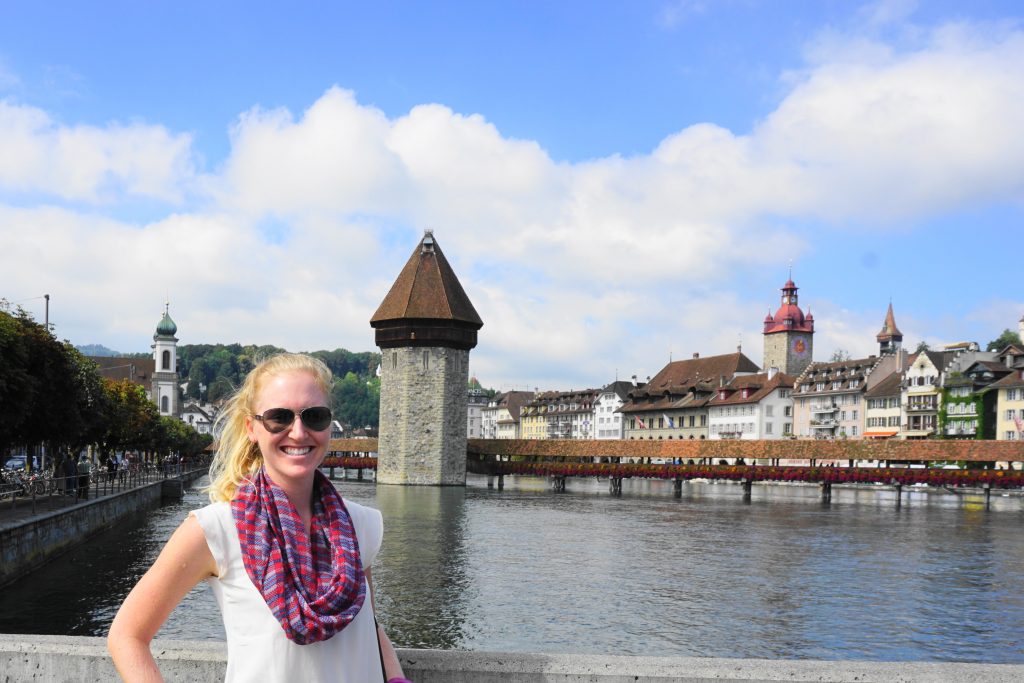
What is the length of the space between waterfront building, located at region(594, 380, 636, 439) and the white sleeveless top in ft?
A: 315

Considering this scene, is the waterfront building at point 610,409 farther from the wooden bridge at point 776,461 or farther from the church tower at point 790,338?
the wooden bridge at point 776,461

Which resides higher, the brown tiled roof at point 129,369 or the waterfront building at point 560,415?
the brown tiled roof at point 129,369

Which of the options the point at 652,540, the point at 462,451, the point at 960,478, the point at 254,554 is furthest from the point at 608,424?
the point at 254,554

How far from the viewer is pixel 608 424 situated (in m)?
102

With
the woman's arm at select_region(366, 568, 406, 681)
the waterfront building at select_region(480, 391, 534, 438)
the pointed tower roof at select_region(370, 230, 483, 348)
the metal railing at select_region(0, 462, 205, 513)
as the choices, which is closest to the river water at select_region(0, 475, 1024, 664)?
the metal railing at select_region(0, 462, 205, 513)

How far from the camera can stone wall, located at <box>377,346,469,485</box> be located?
173 ft

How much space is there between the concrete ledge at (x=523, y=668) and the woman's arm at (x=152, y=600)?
1.04 metres

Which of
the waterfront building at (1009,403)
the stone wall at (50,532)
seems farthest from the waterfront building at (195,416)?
the stone wall at (50,532)

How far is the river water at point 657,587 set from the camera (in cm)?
1250

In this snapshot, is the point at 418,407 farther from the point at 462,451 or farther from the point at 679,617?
the point at 679,617

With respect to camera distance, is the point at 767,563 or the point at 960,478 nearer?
the point at 767,563

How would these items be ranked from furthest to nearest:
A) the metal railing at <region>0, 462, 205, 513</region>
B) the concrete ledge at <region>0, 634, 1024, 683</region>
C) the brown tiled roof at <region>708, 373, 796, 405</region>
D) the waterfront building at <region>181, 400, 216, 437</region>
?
the waterfront building at <region>181, 400, 216, 437</region>, the brown tiled roof at <region>708, 373, 796, 405</region>, the metal railing at <region>0, 462, 205, 513</region>, the concrete ledge at <region>0, 634, 1024, 683</region>

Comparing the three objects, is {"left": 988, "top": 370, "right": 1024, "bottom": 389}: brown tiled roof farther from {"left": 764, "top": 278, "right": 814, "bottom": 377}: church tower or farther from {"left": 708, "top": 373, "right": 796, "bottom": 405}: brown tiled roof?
{"left": 764, "top": 278, "right": 814, "bottom": 377}: church tower

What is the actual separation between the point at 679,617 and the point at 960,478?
35.0 meters
